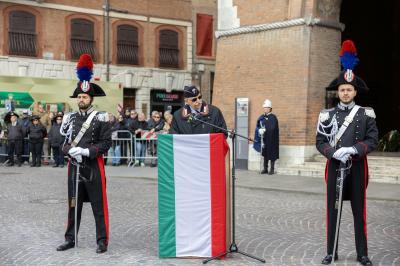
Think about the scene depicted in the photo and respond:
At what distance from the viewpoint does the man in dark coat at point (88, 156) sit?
6.52 meters

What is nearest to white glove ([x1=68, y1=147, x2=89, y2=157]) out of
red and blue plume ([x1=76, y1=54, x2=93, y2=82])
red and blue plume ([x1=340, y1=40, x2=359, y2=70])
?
red and blue plume ([x1=76, y1=54, x2=93, y2=82])

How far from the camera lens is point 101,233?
652cm

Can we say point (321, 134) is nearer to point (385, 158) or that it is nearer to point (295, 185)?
point (295, 185)

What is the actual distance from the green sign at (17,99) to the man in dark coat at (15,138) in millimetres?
1379

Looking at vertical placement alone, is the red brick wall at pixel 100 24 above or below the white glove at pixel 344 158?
above

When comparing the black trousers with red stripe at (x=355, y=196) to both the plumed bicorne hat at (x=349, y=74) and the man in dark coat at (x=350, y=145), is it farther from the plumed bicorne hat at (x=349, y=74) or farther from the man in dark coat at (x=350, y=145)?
the plumed bicorne hat at (x=349, y=74)

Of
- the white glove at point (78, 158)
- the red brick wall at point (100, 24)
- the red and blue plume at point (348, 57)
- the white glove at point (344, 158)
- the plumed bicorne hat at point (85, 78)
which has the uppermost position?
the red brick wall at point (100, 24)

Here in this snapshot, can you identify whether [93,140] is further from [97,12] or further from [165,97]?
[165,97]

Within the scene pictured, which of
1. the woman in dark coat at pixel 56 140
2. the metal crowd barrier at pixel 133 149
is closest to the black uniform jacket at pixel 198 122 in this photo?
the metal crowd barrier at pixel 133 149

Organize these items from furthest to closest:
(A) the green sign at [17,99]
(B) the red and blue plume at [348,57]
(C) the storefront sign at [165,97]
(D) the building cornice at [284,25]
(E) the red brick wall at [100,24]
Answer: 1. (C) the storefront sign at [165,97]
2. (E) the red brick wall at [100,24]
3. (A) the green sign at [17,99]
4. (D) the building cornice at [284,25]
5. (B) the red and blue plume at [348,57]

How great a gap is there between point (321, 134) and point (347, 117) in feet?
1.09

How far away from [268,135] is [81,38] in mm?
16458

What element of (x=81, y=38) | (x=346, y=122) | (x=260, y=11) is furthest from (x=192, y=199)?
(x=81, y=38)

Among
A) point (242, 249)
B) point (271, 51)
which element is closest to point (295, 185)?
point (271, 51)
